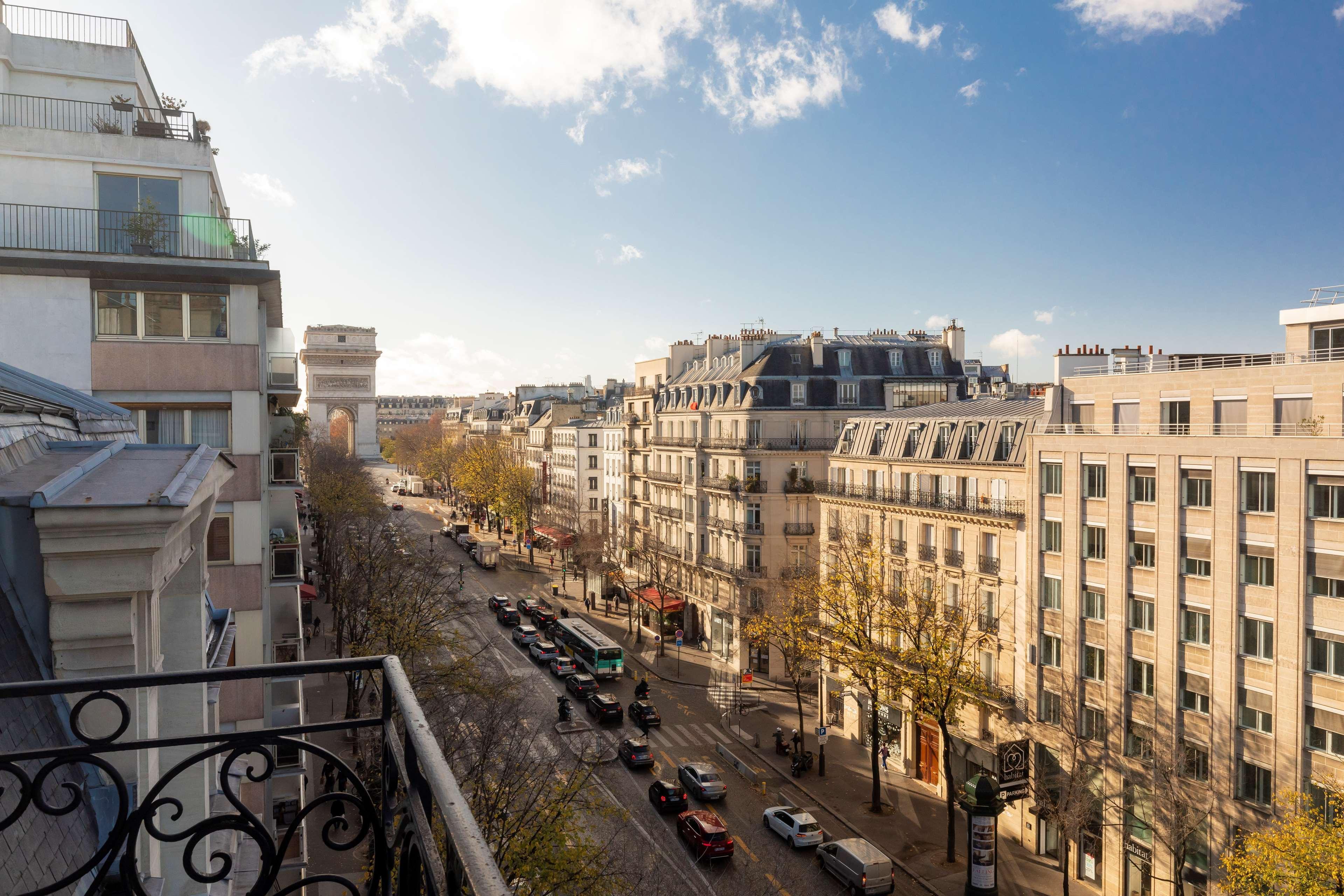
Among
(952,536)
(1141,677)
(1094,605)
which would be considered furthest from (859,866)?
(952,536)

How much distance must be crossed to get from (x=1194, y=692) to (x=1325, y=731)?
3.68 m

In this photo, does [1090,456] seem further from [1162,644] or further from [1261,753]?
[1261,753]

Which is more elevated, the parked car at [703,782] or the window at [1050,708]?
the window at [1050,708]

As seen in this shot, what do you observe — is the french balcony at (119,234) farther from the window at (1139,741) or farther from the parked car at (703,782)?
the window at (1139,741)

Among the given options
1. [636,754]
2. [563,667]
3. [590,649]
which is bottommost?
[636,754]

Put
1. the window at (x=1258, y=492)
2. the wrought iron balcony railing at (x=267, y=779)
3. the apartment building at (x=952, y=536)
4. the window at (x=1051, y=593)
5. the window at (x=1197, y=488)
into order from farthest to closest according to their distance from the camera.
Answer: the apartment building at (x=952, y=536)
the window at (x=1051, y=593)
the window at (x=1197, y=488)
the window at (x=1258, y=492)
the wrought iron balcony railing at (x=267, y=779)

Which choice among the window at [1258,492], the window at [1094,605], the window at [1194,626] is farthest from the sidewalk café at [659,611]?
the window at [1258,492]

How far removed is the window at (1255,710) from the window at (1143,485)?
6121mm

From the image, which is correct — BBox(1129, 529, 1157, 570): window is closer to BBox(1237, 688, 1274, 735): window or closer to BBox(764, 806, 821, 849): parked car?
BBox(1237, 688, 1274, 735): window

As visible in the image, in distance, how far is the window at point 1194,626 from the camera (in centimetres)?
2675

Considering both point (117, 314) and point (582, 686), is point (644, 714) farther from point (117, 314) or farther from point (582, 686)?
point (117, 314)

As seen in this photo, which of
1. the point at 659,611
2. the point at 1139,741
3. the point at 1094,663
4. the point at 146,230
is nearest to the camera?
the point at 146,230

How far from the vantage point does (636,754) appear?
36438mm

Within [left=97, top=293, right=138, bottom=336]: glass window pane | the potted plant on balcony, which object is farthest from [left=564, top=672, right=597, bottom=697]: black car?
the potted plant on balcony
